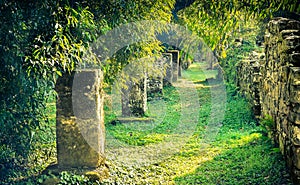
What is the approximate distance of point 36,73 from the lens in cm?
414

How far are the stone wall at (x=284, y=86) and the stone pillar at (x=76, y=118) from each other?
2.45 m

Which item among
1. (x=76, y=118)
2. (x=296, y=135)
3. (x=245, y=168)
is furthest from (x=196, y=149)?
(x=296, y=135)

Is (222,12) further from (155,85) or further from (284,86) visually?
(155,85)

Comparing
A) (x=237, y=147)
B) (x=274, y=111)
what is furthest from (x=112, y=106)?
(x=274, y=111)

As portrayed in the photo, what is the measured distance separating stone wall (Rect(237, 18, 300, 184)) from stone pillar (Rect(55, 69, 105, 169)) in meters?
2.45

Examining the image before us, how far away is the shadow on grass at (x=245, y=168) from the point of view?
4.89 m

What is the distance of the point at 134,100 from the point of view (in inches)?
382

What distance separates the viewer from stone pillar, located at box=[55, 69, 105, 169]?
5.13 meters

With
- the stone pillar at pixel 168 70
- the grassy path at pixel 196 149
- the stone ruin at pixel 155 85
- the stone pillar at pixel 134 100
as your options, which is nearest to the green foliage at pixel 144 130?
the grassy path at pixel 196 149

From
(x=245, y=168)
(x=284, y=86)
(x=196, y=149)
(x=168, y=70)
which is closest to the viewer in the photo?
(x=284, y=86)

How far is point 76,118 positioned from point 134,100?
180 inches

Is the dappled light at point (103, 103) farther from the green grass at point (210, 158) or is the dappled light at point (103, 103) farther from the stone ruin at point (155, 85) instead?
the stone ruin at point (155, 85)

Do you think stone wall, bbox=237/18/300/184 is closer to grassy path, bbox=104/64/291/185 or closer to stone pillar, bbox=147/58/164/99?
grassy path, bbox=104/64/291/185

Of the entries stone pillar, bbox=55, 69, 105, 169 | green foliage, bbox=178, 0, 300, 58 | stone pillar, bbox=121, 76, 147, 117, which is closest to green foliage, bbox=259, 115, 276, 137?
green foliage, bbox=178, 0, 300, 58
